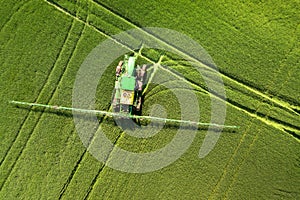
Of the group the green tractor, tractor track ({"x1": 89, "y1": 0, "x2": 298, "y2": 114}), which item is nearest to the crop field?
tractor track ({"x1": 89, "y1": 0, "x2": 298, "y2": 114})

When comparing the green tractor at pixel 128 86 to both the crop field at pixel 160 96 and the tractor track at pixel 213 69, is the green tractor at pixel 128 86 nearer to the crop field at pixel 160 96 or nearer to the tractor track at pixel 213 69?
the crop field at pixel 160 96

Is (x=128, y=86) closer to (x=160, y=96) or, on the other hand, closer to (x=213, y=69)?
(x=160, y=96)

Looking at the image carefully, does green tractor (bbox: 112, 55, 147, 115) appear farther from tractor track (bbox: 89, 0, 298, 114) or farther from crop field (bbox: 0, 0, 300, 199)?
tractor track (bbox: 89, 0, 298, 114)

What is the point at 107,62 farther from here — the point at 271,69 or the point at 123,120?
the point at 271,69

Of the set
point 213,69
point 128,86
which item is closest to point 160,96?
point 128,86

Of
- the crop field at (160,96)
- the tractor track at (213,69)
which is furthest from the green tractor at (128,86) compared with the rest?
the tractor track at (213,69)

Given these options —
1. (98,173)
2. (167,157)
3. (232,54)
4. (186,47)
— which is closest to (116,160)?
(98,173)

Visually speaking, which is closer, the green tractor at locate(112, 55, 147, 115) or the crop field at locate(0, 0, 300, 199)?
the green tractor at locate(112, 55, 147, 115)
